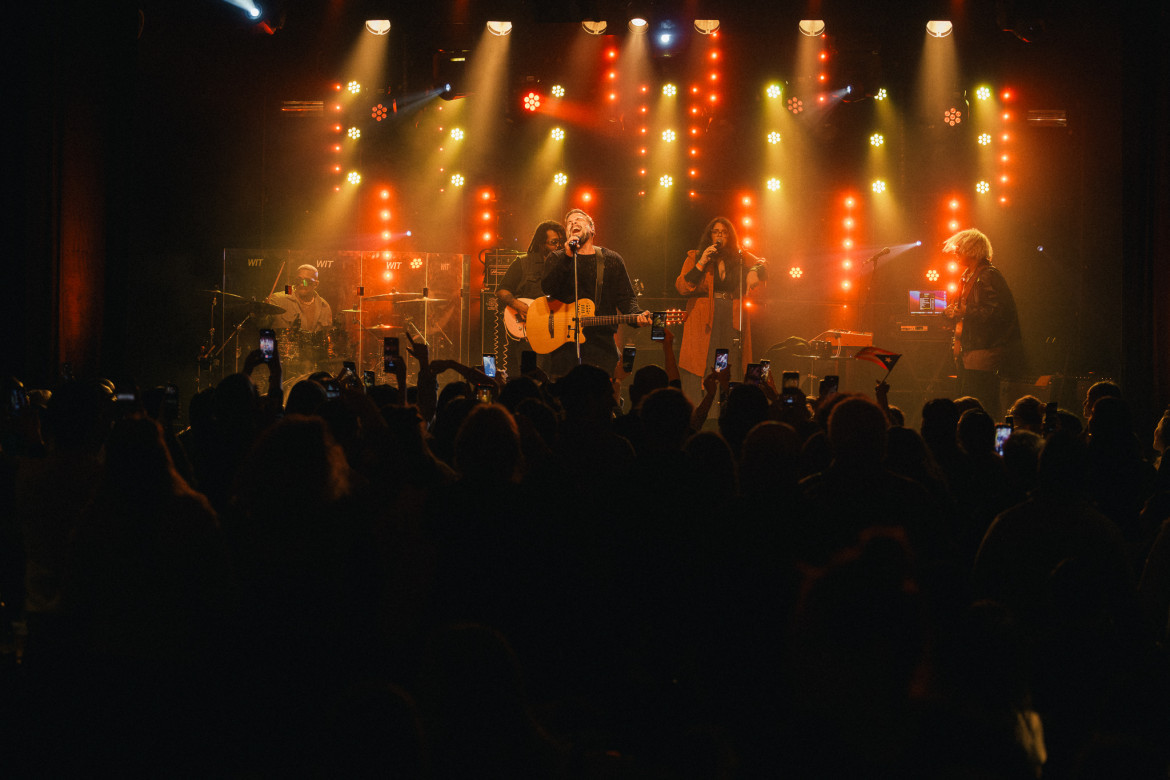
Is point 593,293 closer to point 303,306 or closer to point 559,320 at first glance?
point 559,320

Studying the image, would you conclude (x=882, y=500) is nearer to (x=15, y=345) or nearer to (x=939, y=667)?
(x=939, y=667)

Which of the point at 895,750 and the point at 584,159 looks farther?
the point at 584,159

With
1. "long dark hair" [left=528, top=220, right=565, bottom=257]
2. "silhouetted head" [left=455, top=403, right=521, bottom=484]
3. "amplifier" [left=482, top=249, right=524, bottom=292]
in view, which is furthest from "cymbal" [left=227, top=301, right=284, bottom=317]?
"silhouetted head" [left=455, top=403, right=521, bottom=484]

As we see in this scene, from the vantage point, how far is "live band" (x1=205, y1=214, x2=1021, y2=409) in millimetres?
9641

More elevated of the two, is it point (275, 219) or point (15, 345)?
point (275, 219)

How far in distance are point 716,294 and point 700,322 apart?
1.41 ft

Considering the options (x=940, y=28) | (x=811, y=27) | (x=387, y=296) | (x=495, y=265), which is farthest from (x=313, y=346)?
(x=940, y=28)

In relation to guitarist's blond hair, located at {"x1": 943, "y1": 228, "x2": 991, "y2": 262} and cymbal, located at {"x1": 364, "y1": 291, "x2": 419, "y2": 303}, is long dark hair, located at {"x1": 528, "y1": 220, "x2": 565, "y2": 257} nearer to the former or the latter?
cymbal, located at {"x1": 364, "y1": 291, "x2": 419, "y2": 303}

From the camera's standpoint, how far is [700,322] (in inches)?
459

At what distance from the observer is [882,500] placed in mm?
2502

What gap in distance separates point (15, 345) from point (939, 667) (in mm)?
7715

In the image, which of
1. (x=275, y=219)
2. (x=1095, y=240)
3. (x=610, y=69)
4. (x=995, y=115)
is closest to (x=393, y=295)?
(x=275, y=219)

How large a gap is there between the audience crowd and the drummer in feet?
28.3

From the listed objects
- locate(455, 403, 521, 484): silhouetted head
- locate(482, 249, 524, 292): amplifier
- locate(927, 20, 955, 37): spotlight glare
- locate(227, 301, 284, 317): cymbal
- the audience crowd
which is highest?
locate(927, 20, 955, 37): spotlight glare
